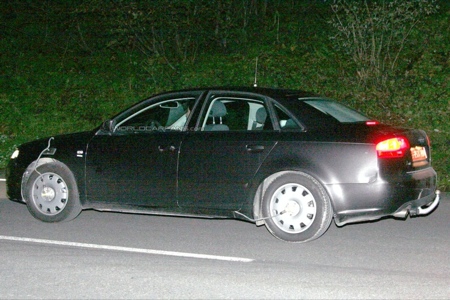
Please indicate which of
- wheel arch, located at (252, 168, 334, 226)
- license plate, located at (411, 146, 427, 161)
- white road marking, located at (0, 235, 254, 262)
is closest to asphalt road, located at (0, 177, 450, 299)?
white road marking, located at (0, 235, 254, 262)

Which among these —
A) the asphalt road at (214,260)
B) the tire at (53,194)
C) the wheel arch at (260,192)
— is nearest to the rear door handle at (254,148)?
the wheel arch at (260,192)

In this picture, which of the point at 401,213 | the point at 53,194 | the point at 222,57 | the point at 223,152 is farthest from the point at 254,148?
the point at 222,57

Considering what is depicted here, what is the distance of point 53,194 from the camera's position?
915 centimetres

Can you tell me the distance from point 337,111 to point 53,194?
10.9ft

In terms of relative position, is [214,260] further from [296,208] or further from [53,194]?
[53,194]

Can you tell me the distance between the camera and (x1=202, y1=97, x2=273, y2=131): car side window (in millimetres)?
8320

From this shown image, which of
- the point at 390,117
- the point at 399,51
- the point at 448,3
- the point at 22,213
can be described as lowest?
the point at 22,213

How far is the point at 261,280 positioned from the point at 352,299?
0.88m

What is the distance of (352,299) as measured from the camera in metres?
5.87

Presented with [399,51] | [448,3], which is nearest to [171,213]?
[399,51]

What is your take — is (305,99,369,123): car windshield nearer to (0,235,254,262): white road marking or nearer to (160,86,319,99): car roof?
(160,86,319,99): car roof

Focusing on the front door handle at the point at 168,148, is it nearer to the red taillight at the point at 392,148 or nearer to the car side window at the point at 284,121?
the car side window at the point at 284,121

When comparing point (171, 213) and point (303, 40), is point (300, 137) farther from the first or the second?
point (303, 40)

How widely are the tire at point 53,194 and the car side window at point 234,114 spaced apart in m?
1.76
